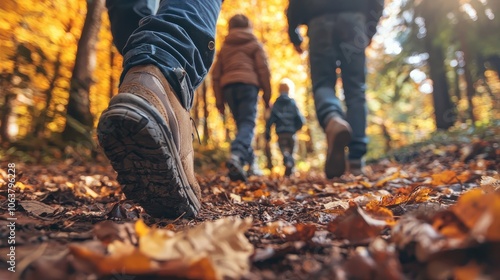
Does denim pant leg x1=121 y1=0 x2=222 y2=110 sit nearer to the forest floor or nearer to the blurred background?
the forest floor

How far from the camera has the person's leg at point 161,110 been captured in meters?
1.06

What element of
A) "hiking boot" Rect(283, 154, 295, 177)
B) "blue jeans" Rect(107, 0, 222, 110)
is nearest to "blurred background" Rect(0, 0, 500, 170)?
"hiking boot" Rect(283, 154, 295, 177)

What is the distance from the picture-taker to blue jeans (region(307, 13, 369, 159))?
3.14 metres

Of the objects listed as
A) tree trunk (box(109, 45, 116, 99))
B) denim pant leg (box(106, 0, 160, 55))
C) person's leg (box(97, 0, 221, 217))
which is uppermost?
tree trunk (box(109, 45, 116, 99))

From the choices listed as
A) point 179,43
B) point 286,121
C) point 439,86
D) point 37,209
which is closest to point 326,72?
point 179,43

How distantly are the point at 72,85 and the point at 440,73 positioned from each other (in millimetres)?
8105

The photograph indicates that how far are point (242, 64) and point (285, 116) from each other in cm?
207

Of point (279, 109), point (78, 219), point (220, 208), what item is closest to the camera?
point (78, 219)

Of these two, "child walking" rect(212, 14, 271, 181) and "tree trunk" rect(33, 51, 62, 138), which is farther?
"tree trunk" rect(33, 51, 62, 138)

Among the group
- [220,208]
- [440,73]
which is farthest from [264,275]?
[440,73]

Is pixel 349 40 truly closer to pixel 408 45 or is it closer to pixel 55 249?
pixel 55 249

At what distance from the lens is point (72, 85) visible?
573 centimetres

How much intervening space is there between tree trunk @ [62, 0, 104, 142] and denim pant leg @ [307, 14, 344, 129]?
3.75m

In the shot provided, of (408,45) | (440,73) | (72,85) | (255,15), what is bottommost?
(72,85)
